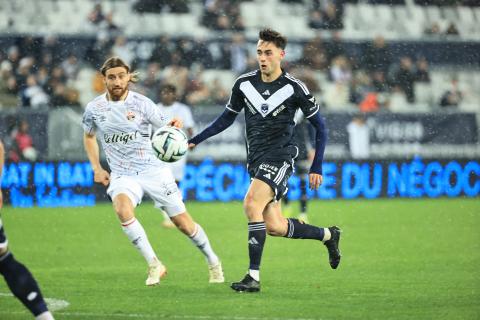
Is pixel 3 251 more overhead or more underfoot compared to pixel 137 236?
more overhead

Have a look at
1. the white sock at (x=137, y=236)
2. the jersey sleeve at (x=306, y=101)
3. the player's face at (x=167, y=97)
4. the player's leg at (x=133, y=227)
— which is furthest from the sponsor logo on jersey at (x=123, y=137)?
the player's face at (x=167, y=97)

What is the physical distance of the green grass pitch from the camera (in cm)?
769

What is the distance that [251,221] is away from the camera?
28.2 feet

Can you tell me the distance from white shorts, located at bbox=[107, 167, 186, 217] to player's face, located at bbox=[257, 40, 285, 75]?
1.36 m

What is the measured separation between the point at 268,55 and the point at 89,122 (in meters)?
1.75

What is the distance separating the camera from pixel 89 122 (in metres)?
9.21

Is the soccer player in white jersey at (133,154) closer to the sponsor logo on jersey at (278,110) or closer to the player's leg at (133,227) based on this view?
the player's leg at (133,227)

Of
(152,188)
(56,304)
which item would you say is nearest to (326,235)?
(152,188)

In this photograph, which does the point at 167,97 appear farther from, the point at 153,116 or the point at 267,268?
the point at 153,116

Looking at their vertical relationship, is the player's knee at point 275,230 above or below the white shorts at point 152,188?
below

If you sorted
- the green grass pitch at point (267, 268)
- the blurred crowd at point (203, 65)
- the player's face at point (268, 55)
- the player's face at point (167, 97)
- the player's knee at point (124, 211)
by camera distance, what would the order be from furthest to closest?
1. the blurred crowd at point (203, 65)
2. the player's face at point (167, 97)
3. the player's knee at point (124, 211)
4. the player's face at point (268, 55)
5. the green grass pitch at point (267, 268)

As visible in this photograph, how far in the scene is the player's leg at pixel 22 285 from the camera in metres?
6.00

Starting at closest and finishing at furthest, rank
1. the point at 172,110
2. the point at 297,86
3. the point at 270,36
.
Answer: the point at 270,36, the point at 297,86, the point at 172,110

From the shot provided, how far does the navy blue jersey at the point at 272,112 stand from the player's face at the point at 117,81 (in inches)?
39.2
